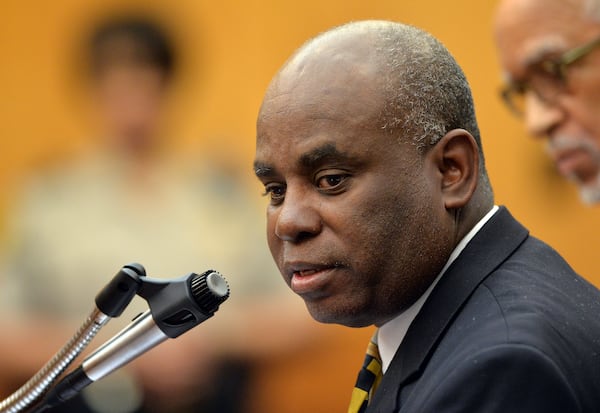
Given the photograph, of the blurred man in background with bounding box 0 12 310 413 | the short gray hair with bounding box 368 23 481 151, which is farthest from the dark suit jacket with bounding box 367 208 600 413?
the blurred man in background with bounding box 0 12 310 413

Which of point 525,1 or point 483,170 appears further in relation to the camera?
point 525,1

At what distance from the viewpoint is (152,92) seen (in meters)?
5.20

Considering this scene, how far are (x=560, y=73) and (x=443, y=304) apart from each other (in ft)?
6.16

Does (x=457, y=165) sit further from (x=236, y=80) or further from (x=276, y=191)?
(x=236, y=80)

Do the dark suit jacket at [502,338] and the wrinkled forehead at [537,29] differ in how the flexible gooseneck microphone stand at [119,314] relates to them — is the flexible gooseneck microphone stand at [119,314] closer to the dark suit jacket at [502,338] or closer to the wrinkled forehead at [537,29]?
the dark suit jacket at [502,338]

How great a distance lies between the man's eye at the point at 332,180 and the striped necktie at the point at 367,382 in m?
0.44

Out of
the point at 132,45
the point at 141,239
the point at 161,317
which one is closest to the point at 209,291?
the point at 161,317

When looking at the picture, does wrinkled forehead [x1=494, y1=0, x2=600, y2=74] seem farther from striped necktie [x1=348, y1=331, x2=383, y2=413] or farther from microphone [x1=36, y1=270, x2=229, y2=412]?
microphone [x1=36, y1=270, x2=229, y2=412]

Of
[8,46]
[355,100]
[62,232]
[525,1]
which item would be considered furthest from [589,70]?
[8,46]

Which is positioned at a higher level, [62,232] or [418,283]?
[62,232]

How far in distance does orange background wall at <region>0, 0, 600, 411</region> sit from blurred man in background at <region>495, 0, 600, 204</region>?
134cm

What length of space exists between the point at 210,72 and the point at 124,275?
3476mm

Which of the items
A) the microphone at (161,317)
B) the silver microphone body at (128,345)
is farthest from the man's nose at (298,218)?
the silver microphone body at (128,345)

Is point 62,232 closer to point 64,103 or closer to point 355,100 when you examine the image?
point 64,103
